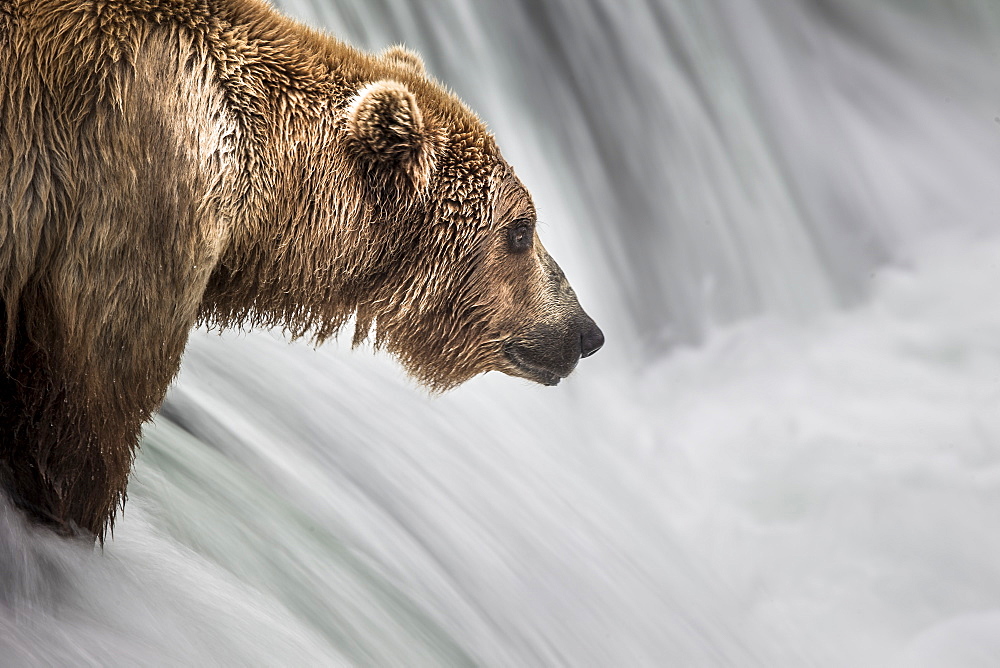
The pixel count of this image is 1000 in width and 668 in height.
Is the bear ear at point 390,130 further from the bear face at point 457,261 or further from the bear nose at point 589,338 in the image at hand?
the bear nose at point 589,338

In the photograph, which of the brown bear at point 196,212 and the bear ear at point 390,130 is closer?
the brown bear at point 196,212

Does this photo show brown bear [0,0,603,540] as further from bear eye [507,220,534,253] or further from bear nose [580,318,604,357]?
bear nose [580,318,604,357]

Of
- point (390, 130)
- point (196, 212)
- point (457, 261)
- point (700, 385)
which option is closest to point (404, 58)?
point (390, 130)

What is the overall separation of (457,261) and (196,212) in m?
0.77

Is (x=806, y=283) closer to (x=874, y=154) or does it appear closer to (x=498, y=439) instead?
(x=874, y=154)

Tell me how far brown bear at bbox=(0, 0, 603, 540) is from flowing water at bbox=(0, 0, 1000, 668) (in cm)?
123

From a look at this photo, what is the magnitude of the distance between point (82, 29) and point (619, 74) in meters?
6.06

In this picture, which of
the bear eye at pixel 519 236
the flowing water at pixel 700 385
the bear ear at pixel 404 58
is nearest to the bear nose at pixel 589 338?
the bear eye at pixel 519 236

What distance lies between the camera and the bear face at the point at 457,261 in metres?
2.83

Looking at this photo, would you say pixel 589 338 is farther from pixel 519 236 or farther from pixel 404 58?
pixel 404 58

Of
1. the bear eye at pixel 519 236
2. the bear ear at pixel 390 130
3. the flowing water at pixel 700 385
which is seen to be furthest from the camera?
the flowing water at pixel 700 385

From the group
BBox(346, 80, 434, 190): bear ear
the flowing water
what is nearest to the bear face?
BBox(346, 80, 434, 190): bear ear

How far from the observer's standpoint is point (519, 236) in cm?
315

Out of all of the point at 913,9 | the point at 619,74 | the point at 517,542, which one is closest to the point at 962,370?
the point at 913,9
